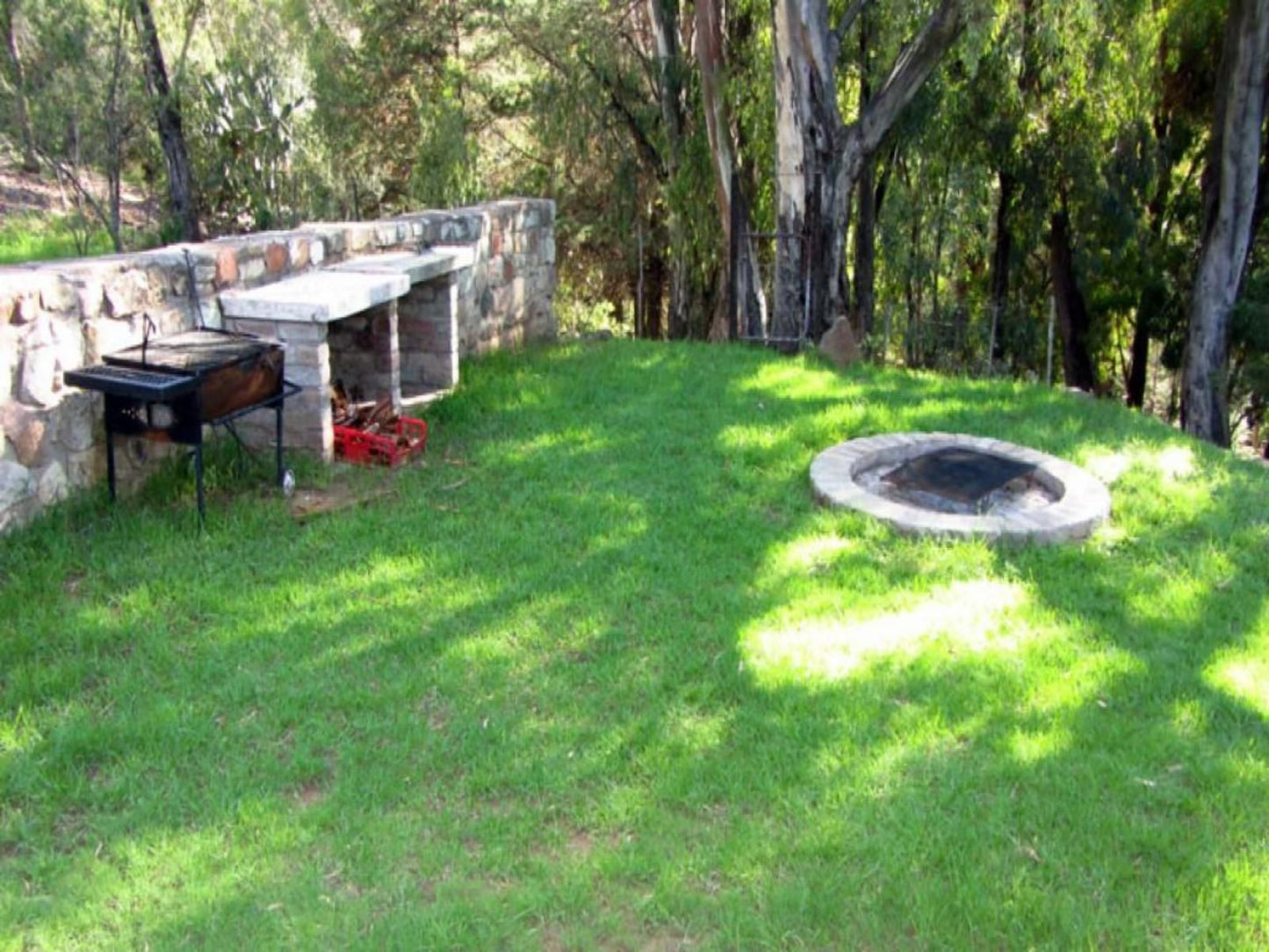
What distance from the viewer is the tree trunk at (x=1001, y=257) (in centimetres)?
1471

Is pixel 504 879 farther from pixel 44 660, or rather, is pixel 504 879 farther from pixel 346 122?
pixel 346 122

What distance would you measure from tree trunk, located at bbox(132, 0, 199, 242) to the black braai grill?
6.93 m

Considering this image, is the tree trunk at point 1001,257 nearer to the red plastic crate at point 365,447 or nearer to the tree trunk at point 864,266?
the tree trunk at point 864,266

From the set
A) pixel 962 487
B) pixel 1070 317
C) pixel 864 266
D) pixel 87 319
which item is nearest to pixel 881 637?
pixel 962 487

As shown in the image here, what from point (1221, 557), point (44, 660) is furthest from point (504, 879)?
point (1221, 557)

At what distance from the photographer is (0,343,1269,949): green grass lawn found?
9.61 feet

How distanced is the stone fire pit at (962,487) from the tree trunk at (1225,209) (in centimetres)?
725

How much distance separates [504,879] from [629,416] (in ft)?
14.5

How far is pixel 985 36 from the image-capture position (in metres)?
9.11

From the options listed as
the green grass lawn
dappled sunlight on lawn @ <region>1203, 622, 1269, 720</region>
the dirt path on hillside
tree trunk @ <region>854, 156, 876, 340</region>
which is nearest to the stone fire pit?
the green grass lawn

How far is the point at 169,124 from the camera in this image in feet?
38.9

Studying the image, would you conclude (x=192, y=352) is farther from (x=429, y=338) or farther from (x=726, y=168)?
(x=726, y=168)

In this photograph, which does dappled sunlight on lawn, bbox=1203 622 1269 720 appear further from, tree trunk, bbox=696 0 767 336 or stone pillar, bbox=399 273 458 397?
tree trunk, bbox=696 0 767 336

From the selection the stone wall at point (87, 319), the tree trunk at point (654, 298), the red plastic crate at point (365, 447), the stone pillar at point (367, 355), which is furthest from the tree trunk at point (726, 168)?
the red plastic crate at point (365, 447)
